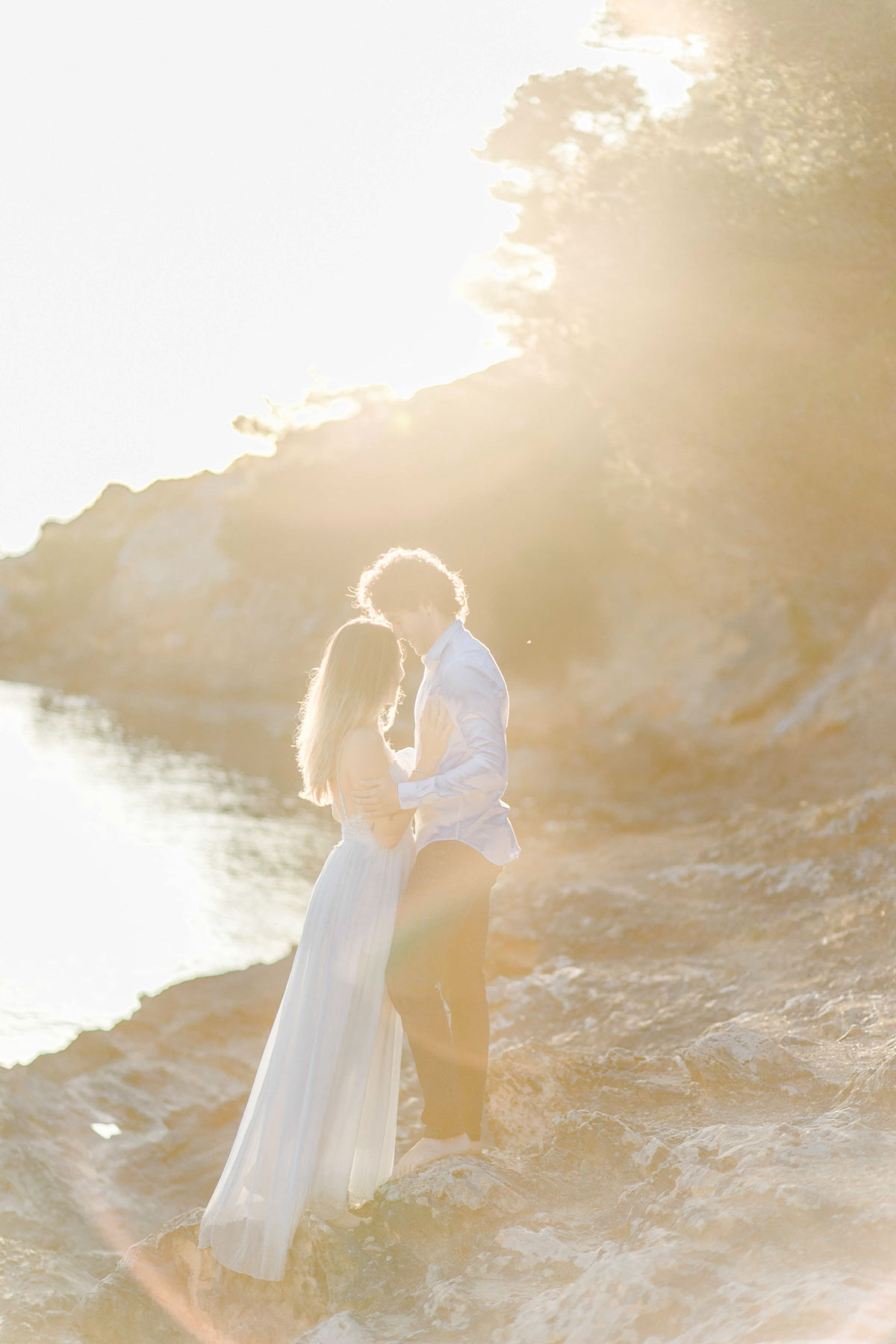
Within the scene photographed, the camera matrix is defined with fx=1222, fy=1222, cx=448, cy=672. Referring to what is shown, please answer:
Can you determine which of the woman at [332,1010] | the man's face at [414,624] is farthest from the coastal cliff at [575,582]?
the woman at [332,1010]

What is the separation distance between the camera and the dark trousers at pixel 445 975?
4258mm

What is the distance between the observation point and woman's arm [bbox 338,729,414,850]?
4176 mm

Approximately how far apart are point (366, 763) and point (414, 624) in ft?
1.91

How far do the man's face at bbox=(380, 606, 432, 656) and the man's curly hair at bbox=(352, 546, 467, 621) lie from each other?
0.06 ft

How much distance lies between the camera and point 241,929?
15.8m

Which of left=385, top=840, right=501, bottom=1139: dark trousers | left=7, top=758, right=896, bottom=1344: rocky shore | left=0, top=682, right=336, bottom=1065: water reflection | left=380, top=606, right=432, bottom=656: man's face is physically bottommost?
left=7, top=758, right=896, bottom=1344: rocky shore

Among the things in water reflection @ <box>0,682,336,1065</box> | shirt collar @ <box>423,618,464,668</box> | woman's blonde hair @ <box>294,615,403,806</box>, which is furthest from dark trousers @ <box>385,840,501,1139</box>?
water reflection @ <box>0,682,336,1065</box>

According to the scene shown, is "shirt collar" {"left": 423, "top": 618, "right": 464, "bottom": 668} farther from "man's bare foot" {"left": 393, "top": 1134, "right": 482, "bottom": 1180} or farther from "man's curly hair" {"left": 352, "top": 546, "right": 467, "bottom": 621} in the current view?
"man's bare foot" {"left": 393, "top": 1134, "right": 482, "bottom": 1180}

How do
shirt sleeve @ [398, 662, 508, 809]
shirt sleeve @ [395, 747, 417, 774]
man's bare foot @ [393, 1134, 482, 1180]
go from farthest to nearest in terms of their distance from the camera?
shirt sleeve @ [395, 747, 417, 774] → man's bare foot @ [393, 1134, 482, 1180] → shirt sleeve @ [398, 662, 508, 809]

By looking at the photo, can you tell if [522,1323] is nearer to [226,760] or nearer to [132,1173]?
[132,1173]

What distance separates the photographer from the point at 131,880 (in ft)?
64.1

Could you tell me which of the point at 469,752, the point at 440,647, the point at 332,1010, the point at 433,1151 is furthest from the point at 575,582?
the point at 332,1010

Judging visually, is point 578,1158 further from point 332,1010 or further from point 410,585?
point 410,585

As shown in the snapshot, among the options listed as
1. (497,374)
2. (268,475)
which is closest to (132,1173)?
(497,374)
